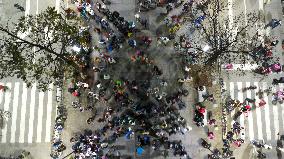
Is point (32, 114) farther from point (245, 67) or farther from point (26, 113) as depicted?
point (245, 67)

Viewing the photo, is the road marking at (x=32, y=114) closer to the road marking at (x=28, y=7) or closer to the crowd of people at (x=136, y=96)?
the crowd of people at (x=136, y=96)

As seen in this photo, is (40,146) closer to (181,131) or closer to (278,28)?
(181,131)

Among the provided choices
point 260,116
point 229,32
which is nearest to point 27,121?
point 229,32

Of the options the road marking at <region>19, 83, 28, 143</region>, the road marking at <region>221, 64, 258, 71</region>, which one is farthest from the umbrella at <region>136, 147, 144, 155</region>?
the road marking at <region>221, 64, 258, 71</region>

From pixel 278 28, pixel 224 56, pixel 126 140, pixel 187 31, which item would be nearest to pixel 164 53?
pixel 187 31

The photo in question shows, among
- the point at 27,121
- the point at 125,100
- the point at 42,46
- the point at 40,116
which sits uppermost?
the point at 42,46
